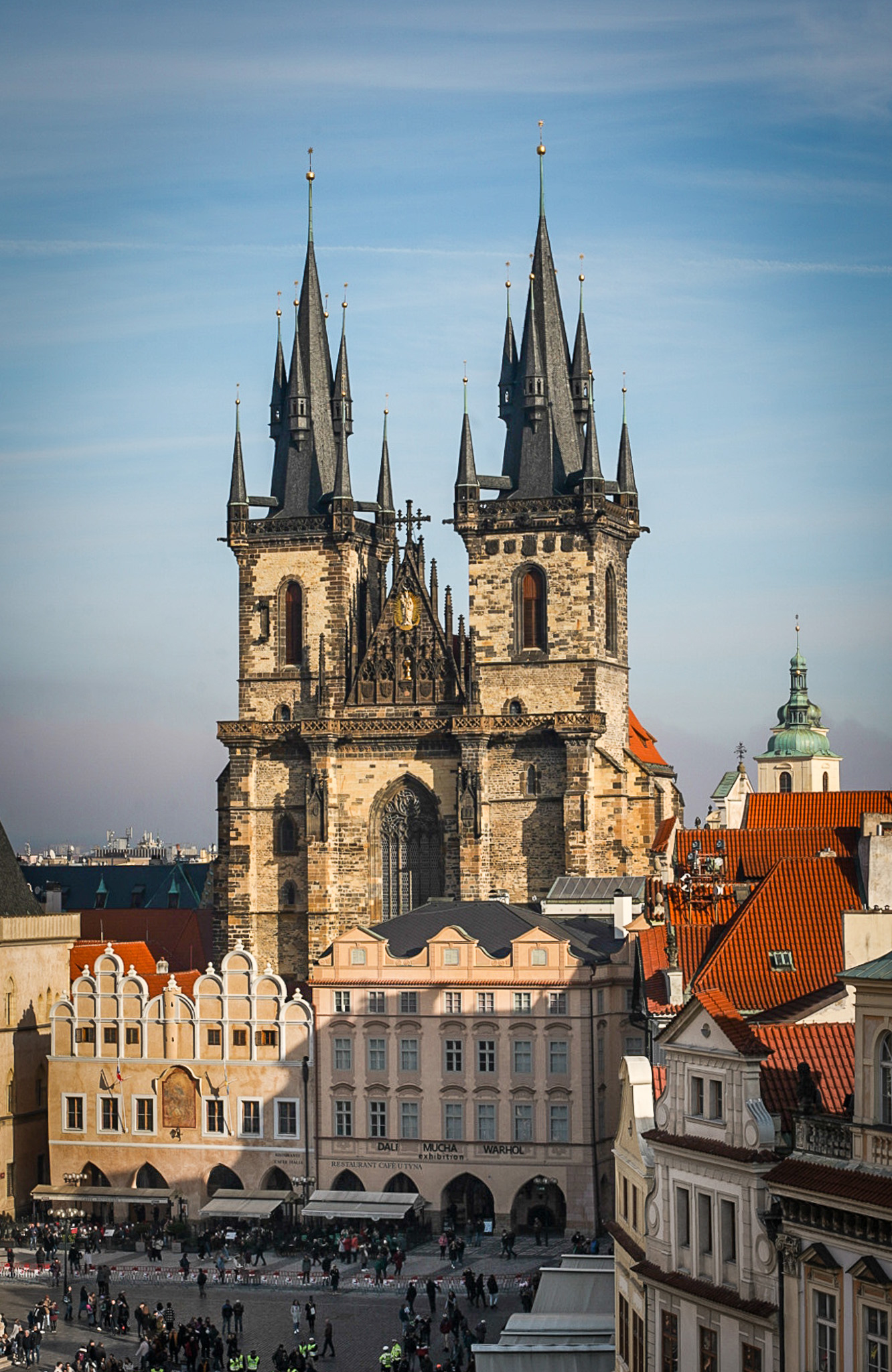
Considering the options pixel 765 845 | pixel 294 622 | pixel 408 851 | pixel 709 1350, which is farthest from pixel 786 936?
pixel 294 622

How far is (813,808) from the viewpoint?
9038 cm

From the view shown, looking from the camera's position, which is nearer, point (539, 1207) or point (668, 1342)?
point (668, 1342)

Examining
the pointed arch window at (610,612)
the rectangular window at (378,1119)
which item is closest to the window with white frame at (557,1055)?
the rectangular window at (378,1119)

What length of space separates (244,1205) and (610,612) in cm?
3313

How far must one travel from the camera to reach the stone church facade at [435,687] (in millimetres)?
97000

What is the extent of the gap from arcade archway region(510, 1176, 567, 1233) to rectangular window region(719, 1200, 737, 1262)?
131ft

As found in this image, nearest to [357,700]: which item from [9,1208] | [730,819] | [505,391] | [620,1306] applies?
[505,391]

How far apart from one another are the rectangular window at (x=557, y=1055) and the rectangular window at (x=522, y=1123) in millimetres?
1442

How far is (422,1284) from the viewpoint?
2638 inches

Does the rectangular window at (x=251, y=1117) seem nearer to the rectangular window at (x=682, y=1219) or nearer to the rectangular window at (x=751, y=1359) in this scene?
the rectangular window at (x=682, y=1219)

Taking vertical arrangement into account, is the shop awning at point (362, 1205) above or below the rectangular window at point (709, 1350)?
below

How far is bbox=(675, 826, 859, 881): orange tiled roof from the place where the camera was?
7175cm

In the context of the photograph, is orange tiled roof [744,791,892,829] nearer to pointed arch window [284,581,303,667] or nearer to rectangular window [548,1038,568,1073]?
rectangular window [548,1038,568,1073]

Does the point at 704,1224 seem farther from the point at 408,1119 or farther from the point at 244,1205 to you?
the point at 244,1205
